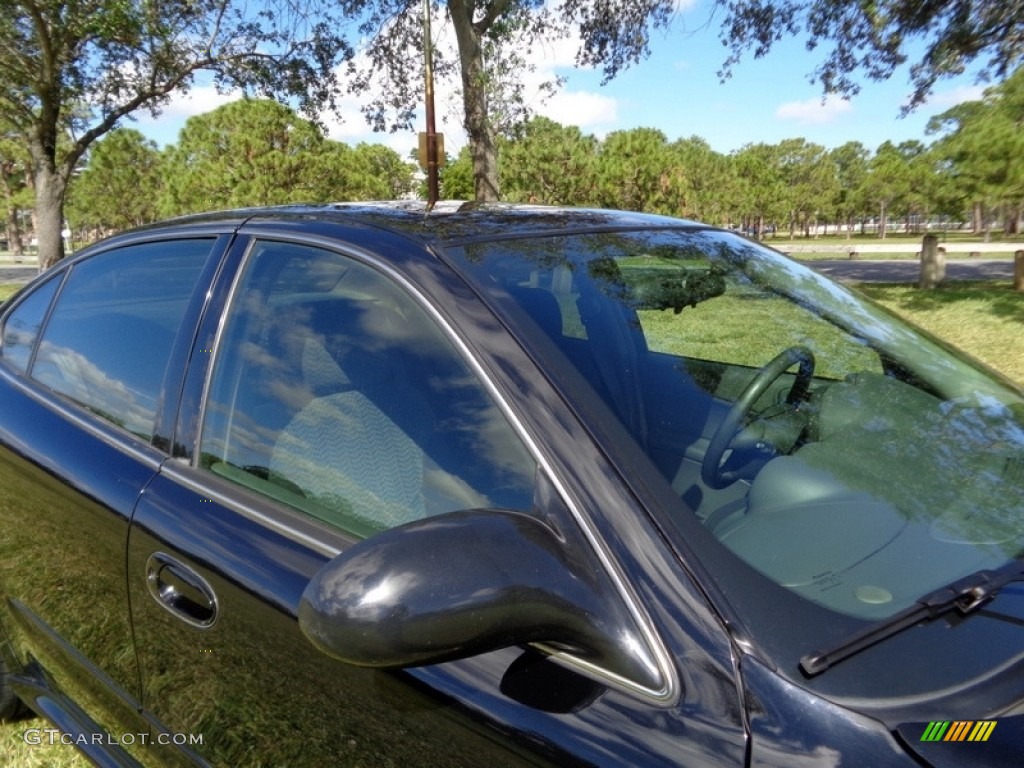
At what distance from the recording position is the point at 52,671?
6.68 feet

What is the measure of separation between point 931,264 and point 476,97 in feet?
27.2

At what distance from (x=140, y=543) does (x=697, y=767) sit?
3.92 ft

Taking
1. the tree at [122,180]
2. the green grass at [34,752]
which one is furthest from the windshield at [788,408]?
the tree at [122,180]

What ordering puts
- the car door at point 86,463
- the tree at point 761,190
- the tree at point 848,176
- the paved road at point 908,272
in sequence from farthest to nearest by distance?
the tree at point 848,176 → the tree at point 761,190 → the paved road at point 908,272 → the car door at point 86,463

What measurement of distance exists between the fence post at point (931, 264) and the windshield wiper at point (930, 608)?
47.1ft

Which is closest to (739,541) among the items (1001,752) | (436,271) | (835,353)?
(1001,752)

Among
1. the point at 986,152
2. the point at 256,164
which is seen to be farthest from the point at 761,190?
the point at 256,164

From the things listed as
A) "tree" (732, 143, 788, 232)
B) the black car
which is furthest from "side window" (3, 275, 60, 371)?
"tree" (732, 143, 788, 232)

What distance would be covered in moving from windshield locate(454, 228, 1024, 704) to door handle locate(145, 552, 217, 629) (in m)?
0.77

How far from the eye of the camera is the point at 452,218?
5.85ft

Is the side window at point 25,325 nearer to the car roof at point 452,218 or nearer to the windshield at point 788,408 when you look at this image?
the car roof at point 452,218

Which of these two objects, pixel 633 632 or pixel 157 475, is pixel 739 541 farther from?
pixel 157 475

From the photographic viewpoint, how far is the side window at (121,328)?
1.89 m

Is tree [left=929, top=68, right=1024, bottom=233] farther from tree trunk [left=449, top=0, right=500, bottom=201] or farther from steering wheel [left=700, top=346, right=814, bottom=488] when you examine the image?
steering wheel [left=700, top=346, right=814, bottom=488]
